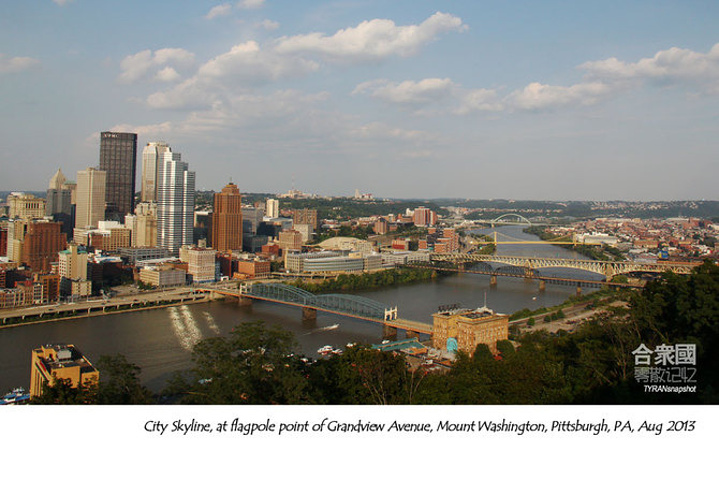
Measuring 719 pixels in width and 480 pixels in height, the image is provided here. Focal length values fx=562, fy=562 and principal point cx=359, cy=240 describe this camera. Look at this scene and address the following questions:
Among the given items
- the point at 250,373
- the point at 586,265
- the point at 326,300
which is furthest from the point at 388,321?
the point at 586,265

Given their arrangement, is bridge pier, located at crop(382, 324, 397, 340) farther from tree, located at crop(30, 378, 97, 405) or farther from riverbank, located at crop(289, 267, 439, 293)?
tree, located at crop(30, 378, 97, 405)

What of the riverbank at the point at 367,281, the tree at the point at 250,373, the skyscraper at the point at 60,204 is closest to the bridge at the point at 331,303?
the riverbank at the point at 367,281

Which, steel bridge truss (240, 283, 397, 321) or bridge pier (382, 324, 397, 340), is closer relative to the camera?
bridge pier (382, 324, 397, 340)

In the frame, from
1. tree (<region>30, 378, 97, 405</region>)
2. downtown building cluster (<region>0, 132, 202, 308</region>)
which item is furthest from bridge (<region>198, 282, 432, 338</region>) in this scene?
tree (<region>30, 378, 97, 405</region>)

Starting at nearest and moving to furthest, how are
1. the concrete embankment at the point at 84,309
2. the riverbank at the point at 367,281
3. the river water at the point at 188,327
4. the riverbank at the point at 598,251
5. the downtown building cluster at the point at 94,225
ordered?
the river water at the point at 188,327
the concrete embankment at the point at 84,309
the downtown building cluster at the point at 94,225
the riverbank at the point at 367,281
the riverbank at the point at 598,251

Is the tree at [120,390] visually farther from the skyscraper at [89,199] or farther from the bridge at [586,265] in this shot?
the skyscraper at [89,199]

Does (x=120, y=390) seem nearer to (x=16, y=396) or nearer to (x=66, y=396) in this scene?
(x=66, y=396)

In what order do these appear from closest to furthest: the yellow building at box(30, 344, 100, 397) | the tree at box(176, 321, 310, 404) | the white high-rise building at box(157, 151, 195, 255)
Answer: the tree at box(176, 321, 310, 404)
the yellow building at box(30, 344, 100, 397)
the white high-rise building at box(157, 151, 195, 255)
